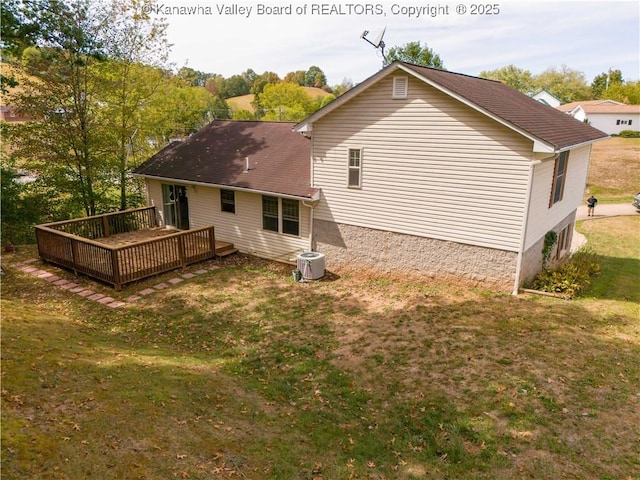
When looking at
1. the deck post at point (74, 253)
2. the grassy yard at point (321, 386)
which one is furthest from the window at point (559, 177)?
the deck post at point (74, 253)

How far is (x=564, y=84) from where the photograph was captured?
89625mm

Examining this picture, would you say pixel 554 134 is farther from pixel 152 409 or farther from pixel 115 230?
pixel 115 230

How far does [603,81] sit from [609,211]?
88283mm

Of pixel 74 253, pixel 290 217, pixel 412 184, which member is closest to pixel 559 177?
pixel 412 184

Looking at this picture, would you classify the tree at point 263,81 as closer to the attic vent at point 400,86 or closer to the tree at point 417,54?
the tree at point 417,54

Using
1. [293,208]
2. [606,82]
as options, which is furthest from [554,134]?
[606,82]

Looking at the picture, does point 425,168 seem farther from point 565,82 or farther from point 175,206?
point 565,82

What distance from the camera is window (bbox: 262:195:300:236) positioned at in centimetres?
1491

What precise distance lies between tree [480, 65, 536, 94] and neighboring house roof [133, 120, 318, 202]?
289 feet

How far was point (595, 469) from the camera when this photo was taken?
5578mm

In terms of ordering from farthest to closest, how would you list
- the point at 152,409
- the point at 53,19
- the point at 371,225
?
the point at 53,19 → the point at 371,225 → the point at 152,409

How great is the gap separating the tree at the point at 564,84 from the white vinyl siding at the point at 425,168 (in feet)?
298

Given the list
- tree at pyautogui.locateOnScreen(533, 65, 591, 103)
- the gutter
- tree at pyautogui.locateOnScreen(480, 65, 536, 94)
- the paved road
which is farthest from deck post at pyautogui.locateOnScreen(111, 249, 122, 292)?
tree at pyautogui.locateOnScreen(480, 65, 536, 94)

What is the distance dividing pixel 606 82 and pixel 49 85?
367 ft
